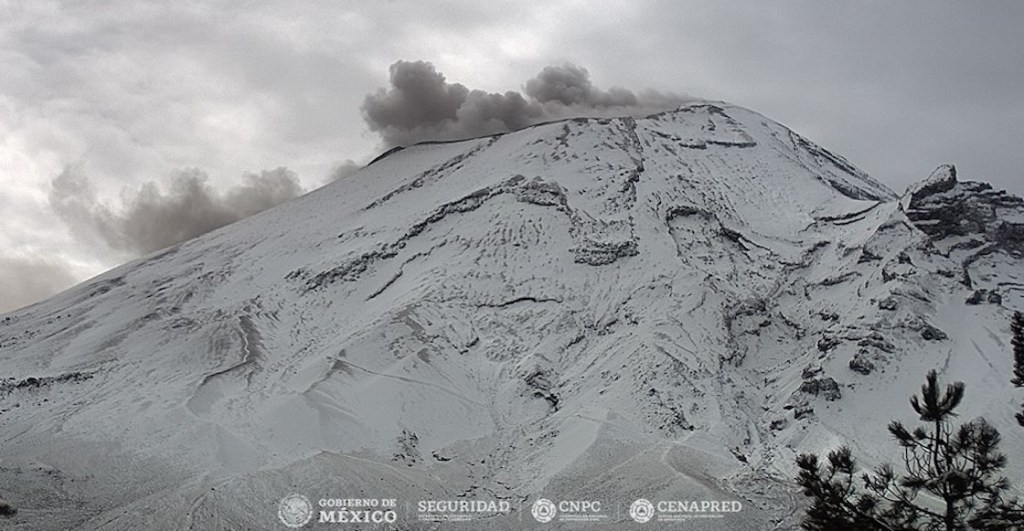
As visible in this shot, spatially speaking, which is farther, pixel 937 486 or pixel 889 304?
pixel 889 304

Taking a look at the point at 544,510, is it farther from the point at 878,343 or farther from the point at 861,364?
the point at 878,343

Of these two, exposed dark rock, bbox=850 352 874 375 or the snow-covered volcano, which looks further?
exposed dark rock, bbox=850 352 874 375

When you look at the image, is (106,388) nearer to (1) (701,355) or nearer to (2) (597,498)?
(2) (597,498)

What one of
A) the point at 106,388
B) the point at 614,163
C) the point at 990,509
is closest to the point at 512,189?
the point at 614,163

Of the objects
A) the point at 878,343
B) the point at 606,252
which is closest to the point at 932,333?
the point at 878,343

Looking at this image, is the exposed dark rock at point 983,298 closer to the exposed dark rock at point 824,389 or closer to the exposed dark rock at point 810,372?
the exposed dark rock at point 810,372

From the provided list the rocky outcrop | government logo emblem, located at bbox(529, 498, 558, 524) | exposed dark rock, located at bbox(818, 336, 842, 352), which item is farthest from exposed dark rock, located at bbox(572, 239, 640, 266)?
government logo emblem, located at bbox(529, 498, 558, 524)

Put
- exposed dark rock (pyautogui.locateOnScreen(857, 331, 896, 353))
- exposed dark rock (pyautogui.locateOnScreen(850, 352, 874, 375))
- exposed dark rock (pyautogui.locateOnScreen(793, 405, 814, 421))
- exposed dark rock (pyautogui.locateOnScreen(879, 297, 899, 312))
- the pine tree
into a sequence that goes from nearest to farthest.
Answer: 1. the pine tree
2. exposed dark rock (pyautogui.locateOnScreen(793, 405, 814, 421))
3. exposed dark rock (pyautogui.locateOnScreen(850, 352, 874, 375))
4. exposed dark rock (pyautogui.locateOnScreen(857, 331, 896, 353))
5. exposed dark rock (pyautogui.locateOnScreen(879, 297, 899, 312))

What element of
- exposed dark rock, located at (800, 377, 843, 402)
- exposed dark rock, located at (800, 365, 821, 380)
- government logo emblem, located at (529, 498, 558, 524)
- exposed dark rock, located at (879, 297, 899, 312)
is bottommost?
government logo emblem, located at (529, 498, 558, 524)

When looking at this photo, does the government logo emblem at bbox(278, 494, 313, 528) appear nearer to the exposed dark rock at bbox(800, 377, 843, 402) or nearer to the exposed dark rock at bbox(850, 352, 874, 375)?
the exposed dark rock at bbox(800, 377, 843, 402)
